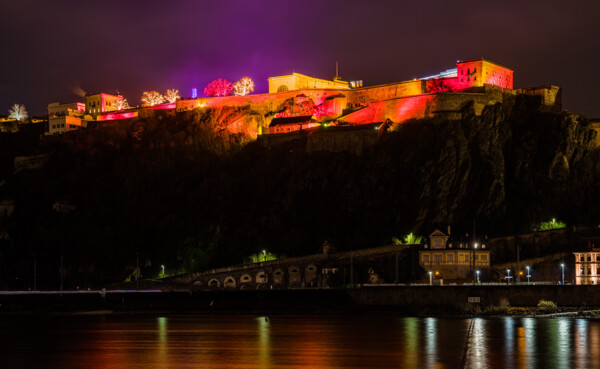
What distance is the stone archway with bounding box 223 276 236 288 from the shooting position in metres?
83.2

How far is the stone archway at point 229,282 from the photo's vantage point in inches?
3275

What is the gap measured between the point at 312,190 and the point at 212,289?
20628 millimetres

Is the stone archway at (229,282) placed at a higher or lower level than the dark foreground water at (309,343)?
higher

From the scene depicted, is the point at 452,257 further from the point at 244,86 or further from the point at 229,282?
the point at 244,86

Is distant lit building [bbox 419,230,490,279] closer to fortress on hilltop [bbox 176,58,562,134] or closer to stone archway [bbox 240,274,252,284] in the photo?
stone archway [bbox 240,274,252,284]

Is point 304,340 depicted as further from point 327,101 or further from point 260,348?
point 327,101

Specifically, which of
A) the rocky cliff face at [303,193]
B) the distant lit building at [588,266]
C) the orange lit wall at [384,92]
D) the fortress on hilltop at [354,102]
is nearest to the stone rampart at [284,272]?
the rocky cliff face at [303,193]

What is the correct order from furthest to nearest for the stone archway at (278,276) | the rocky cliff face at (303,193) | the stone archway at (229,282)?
1. the rocky cliff face at (303,193)
2. the stone archway at (229,282)
3. the stone archway at (278,276)

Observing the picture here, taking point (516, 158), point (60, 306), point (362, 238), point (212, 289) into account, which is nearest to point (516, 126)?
point (516, 158)

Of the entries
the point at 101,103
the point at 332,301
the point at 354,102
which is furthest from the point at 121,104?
the point at 332,301

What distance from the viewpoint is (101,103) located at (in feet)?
502

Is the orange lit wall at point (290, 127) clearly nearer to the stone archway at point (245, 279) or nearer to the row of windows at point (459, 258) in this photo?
the stone archway at point (245, 279)

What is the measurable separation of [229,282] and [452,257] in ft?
78.5

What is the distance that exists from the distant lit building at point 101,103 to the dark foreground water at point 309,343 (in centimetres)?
9267
